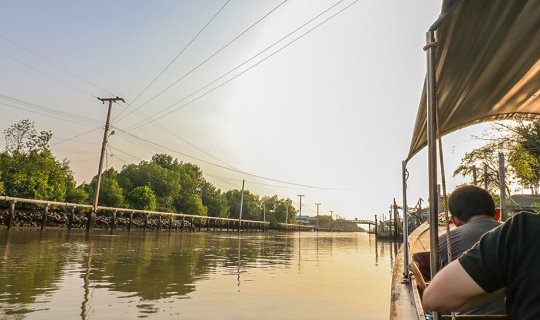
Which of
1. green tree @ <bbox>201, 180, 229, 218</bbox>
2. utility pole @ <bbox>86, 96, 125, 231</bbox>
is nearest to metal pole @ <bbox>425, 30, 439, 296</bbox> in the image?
utility pole @ <bbox>86, 96, 125, 231</bbox>

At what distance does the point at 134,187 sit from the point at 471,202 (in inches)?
2368

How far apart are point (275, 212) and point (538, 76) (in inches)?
3829

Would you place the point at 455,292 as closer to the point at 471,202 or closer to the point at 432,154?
the point at 432,154

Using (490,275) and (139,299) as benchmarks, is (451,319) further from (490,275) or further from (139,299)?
(139,299)

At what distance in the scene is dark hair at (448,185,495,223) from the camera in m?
2.43

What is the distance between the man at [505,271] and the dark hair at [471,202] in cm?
136

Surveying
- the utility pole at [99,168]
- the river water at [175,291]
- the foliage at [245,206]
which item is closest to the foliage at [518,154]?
the river water at [175,291]

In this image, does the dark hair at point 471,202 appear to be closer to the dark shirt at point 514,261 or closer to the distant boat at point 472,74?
the distant boat at point 472,74

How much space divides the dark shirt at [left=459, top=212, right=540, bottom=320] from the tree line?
3166 centimetres

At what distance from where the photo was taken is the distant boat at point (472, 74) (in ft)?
6.40

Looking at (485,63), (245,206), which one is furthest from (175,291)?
(245,206)

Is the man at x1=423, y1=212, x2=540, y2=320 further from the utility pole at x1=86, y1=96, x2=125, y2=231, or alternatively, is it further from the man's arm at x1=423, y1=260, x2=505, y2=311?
the utility pole at x1=86, y1=96, x2=125, y2=231

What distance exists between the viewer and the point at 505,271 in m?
1.14

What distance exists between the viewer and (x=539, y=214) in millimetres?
1157
